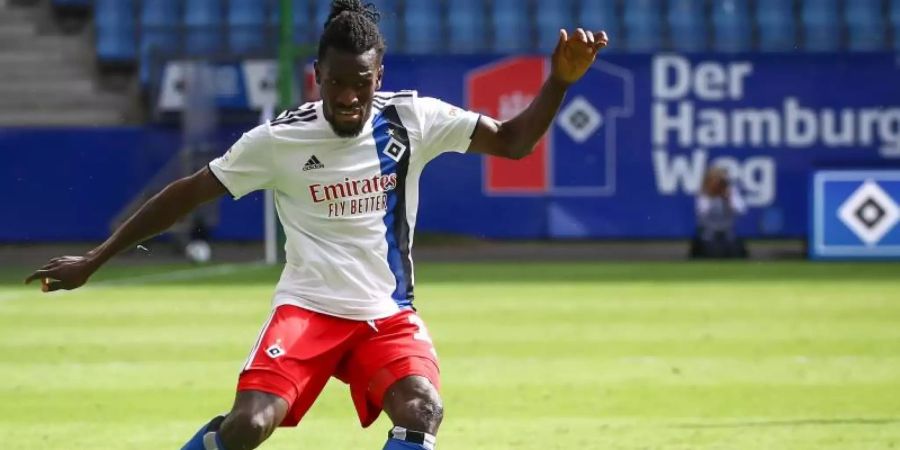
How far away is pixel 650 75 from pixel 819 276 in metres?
5.67

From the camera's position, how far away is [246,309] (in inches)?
564

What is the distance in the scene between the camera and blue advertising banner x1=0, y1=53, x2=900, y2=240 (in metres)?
22.5

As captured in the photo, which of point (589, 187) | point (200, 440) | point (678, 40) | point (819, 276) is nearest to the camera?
point (200, 440)

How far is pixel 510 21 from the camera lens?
26688 mm

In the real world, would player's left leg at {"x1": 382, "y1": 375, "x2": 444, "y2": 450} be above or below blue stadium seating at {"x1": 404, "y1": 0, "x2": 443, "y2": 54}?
above

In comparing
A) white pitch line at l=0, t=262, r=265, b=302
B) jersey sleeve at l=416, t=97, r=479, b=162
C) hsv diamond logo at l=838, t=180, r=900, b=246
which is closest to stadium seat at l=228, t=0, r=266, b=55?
white pitch line at l=0, t=262, r=265, b=302

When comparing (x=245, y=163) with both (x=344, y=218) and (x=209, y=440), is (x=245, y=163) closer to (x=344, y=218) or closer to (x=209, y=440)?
(x=344, y=218)

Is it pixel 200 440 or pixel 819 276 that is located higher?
pixel 200 440

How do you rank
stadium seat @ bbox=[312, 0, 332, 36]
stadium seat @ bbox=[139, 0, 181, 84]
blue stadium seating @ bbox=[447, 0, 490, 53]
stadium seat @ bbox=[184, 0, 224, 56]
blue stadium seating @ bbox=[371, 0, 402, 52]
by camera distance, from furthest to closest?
1. blue stadium seating @ bbox=[447, 0, 490, 53]
2. stadium seat @ bbox=[312, 0, 332, 36]
3. blue stadium seating @ bbox=[371, 0, 402, 52]
4. stadium seat @ bbox=[184, 0, 224, 56]
5. stadium seat @ bbox=[139, 0, 181, 84]

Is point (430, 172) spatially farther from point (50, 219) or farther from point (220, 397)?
point (220, 397)

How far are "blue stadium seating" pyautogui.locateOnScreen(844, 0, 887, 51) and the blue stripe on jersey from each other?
71.5ft

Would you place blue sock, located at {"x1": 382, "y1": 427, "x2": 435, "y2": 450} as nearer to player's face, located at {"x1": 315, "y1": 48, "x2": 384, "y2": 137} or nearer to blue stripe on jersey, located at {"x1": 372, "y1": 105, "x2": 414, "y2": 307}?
blue stripe on jersey, located at {"x1": 372, "y1": 105, "x2": 414, "y2": 307}

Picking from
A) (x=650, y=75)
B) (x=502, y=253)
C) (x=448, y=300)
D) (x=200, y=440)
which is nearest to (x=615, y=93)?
(x=650, y=75)

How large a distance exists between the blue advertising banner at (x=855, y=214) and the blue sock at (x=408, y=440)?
16186 mm
